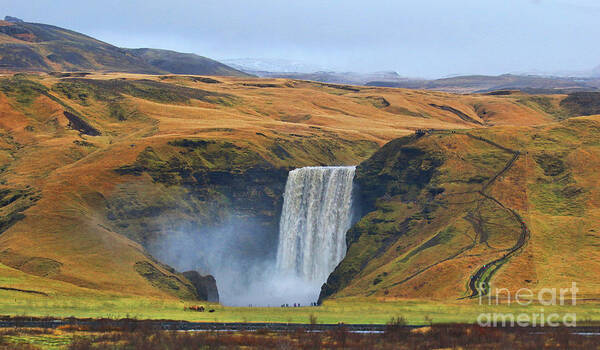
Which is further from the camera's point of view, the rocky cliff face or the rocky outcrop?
the rocky outcrop

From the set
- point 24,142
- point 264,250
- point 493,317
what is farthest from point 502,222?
point 24,142

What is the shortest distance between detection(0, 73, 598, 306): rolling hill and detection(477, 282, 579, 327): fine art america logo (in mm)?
3447

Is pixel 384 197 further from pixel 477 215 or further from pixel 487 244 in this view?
pixel 487 244

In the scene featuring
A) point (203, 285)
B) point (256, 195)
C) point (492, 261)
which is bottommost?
point (203, 285)

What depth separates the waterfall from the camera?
97.6 meters

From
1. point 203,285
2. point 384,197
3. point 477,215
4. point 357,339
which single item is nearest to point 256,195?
point 384,197

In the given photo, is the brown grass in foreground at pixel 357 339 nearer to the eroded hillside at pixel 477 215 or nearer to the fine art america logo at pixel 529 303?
the fine art america logo at pixel 529 303

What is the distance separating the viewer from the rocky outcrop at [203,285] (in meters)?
82.1

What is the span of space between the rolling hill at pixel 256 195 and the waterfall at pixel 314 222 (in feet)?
9.83

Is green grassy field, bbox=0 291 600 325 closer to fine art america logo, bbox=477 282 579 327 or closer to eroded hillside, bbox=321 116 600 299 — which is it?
fine art america logo, bbox=477 282 579 327

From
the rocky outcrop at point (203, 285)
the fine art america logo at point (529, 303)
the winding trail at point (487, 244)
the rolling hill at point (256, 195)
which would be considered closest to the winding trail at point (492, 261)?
the winding trail at point (487, 244)

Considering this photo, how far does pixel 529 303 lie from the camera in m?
50.5

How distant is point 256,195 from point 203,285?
2658cm

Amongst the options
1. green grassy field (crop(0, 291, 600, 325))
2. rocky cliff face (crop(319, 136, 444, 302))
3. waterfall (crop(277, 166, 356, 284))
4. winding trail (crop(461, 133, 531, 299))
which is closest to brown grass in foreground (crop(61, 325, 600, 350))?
green grassy field (crop(0, 291, 600, 325))
